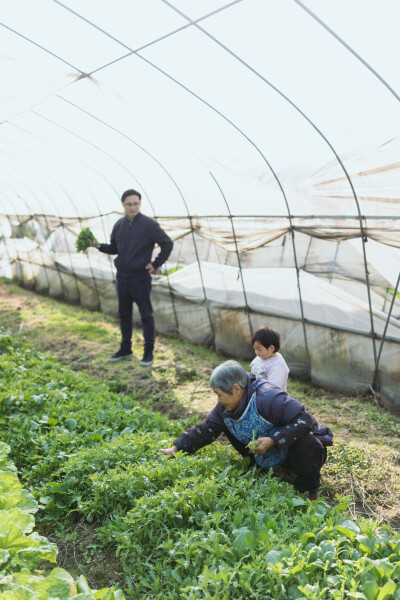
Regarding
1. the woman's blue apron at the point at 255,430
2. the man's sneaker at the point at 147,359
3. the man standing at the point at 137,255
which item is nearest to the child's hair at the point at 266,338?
the woman's blue apron at the point at 255,430

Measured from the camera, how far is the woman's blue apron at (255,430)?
3268 mm

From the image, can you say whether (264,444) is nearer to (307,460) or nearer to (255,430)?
(255,430)

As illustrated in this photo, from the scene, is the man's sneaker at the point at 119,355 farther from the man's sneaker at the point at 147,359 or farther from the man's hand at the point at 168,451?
the man's hand at the point at 168,451

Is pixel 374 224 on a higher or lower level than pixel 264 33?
lower

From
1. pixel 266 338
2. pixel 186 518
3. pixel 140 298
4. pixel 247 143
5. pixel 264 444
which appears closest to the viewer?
pixel 186 518

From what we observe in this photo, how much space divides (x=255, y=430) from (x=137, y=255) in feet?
12.2

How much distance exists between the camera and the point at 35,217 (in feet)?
40.9

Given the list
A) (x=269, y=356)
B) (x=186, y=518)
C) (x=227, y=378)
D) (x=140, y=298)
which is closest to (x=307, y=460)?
(x=227, y=378)

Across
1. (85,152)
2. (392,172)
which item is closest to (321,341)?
(392,172)

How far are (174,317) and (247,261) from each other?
2064 mm

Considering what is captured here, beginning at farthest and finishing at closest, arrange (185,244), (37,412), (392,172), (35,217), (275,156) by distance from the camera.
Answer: (35,217) → (185,244) → (275,156) → (392,172) → (37,412)

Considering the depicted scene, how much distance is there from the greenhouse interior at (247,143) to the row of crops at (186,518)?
2.84 meters

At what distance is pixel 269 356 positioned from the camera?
13.8 feet

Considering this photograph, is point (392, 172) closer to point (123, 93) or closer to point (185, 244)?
point (123, 93)
